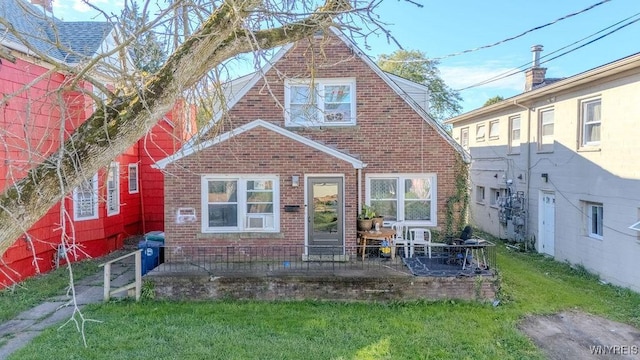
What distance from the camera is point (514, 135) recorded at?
51.0ft

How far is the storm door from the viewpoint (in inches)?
389

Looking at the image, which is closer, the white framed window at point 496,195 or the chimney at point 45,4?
the chimney at point 45,4

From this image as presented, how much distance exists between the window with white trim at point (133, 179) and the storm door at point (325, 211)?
7.94 m

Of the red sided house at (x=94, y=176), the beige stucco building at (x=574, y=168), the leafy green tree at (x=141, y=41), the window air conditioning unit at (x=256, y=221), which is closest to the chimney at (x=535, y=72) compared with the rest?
the beige stucco building at (x=574, y=168)

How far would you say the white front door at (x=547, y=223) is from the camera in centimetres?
1272

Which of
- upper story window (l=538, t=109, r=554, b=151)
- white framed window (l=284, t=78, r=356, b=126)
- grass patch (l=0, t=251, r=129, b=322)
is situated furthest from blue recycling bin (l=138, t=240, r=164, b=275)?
upper story window (l=538, t=109, r=554, b=151)

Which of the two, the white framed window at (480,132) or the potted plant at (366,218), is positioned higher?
the white framed window at (480,132)

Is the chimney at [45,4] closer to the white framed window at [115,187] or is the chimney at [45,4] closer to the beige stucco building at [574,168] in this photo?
the white framed window at [115,187]

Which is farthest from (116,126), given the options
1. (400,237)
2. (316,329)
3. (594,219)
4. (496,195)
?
(496,195)

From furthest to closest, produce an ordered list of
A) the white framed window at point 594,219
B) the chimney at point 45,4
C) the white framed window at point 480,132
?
the white framed window at point 480,132, the white framed window at point 594,219, the chimney at point 45,4

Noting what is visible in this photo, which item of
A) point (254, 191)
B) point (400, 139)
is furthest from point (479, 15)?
point (254, 191)

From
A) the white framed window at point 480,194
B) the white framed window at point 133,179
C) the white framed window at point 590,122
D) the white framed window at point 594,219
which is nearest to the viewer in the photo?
the white framed window at point 594,219

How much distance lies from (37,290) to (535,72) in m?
17.5

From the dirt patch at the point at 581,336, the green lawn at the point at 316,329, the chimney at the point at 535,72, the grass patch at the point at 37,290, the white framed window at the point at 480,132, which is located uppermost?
the chimney at the point at 535,72
